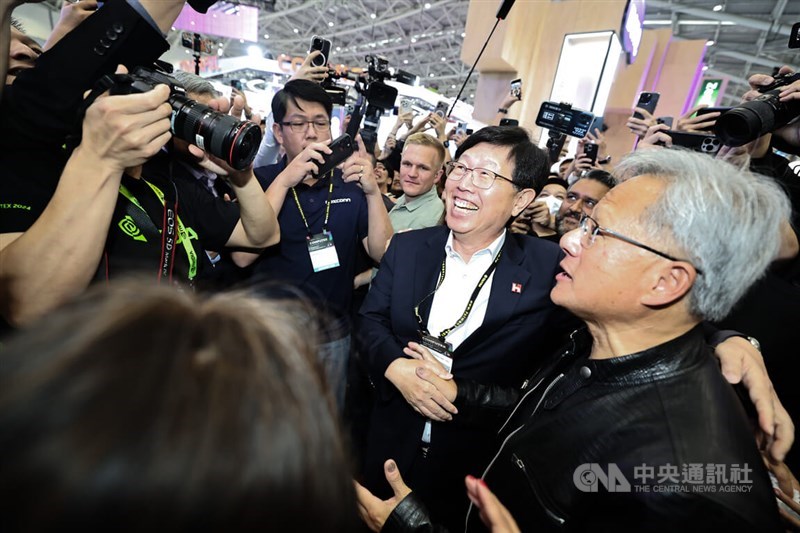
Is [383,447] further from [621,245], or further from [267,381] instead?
[267,381]

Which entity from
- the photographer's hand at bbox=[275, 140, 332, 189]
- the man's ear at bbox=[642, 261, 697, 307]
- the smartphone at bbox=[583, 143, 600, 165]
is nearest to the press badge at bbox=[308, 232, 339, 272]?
the photographer's hand at bbox=[275, 140, 332, 189]

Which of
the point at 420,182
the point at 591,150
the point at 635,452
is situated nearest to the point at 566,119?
the point at 591,150

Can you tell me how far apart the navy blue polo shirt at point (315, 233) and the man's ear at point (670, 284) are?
1.58 meters

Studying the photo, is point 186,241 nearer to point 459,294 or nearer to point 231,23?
point 459,294

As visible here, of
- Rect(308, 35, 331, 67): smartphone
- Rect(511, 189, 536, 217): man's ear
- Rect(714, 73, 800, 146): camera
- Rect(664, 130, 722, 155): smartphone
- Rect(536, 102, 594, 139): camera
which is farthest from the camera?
Rect(536, 102, 594, 139): camera

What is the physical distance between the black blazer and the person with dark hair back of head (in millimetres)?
1153

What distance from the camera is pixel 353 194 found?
2305 mm

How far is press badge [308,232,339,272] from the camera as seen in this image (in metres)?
2.13

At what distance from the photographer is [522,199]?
1.83 m

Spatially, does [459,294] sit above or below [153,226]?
below

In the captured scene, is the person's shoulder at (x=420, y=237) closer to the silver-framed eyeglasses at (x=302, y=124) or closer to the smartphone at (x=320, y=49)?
the silver-framed eyeglasses at (x=302, y=124)

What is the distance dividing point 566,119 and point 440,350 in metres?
2.24

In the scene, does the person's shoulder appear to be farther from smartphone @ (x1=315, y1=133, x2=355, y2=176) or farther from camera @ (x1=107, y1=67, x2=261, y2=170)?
camera @ (x1=107, y1=67, x2=261, y2=170)

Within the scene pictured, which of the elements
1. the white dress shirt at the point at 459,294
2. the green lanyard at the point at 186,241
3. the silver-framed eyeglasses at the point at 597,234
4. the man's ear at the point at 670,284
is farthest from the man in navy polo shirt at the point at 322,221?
the man's ear at the point at 670,284
